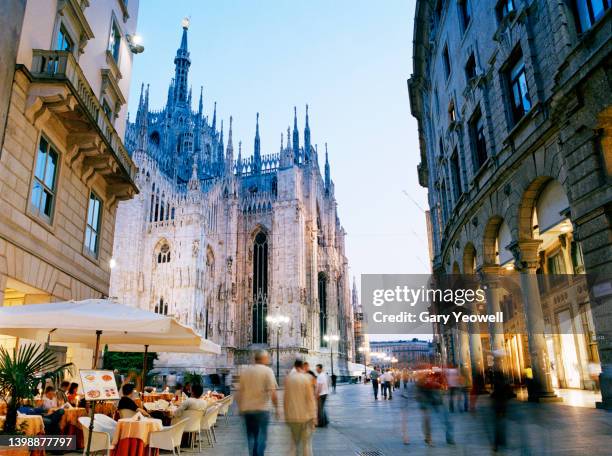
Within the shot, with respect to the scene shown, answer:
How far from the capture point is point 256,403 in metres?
6.45

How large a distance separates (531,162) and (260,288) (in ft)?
156

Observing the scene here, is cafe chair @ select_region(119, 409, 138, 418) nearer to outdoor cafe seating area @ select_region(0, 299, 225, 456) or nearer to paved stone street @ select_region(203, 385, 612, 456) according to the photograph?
outdoor cafe seating area @ select_region(0, 299, 225, 456)

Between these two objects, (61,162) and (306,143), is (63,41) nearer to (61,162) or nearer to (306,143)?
(61,162)

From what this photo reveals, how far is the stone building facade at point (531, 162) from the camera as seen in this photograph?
375 inches

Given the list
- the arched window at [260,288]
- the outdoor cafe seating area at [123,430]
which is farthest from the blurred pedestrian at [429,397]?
the arched window at [260,288]

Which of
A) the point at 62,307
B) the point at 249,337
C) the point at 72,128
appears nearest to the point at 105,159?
the point at 72,128

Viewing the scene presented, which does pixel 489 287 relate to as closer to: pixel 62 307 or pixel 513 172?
pixel 513 172

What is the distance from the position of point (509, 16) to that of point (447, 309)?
906cm

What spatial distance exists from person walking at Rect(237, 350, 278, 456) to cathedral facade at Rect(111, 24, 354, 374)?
121ft

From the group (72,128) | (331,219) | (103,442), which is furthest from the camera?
(331,219)

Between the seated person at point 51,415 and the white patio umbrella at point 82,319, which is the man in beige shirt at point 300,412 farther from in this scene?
the seated person at point 51,415

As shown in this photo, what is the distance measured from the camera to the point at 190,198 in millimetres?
48625

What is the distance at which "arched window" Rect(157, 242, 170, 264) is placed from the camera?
4753cm

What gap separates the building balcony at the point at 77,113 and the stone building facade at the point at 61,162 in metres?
0.03
